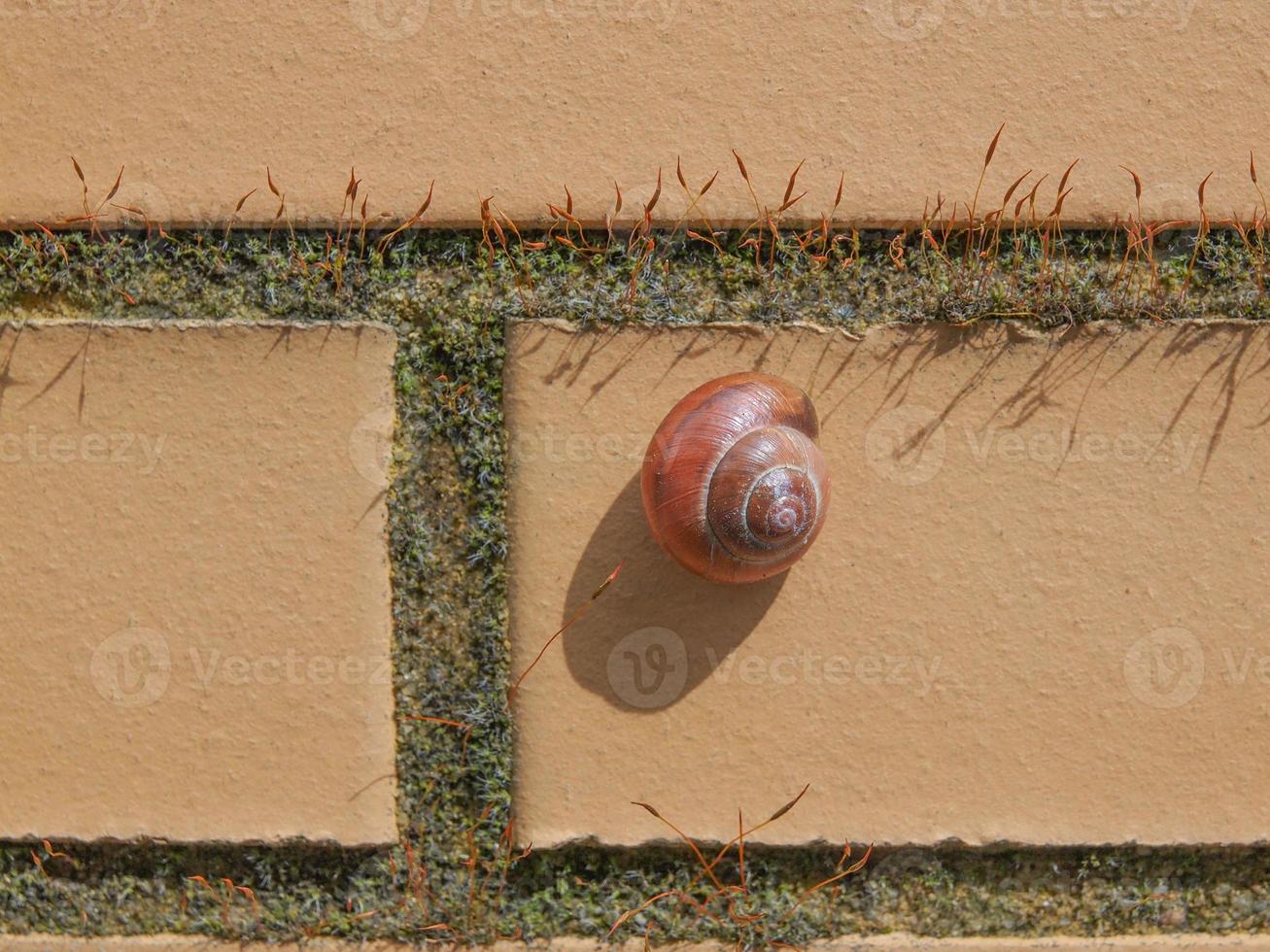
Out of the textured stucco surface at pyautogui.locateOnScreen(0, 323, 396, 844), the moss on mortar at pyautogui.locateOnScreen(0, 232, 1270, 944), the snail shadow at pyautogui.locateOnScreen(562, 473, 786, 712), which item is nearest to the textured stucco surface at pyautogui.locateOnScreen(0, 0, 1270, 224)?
the moss on mortar at pyautogui.locateOnScreen(0, 232, 1270, 944)

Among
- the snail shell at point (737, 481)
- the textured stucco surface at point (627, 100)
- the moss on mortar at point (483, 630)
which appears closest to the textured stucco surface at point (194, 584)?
the moss on mortar at point (483, 630)

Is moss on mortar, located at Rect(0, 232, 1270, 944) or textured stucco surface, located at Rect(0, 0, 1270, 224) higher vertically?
textured stucco surface, located at Rect(0, 0, 1270, 224)

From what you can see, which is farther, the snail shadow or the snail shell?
the snail shadow

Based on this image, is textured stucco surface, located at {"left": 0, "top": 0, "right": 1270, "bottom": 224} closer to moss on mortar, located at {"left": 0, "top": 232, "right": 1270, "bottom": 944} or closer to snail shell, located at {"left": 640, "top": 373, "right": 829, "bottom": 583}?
moss on mortar, located at {"left": 0, "top": 232, "right": 1270, "bottom": 944}

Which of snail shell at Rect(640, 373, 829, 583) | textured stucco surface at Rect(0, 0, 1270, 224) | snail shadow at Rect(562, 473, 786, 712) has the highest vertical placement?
textured stucco surface at Rect(0, 0, 1270, 224)

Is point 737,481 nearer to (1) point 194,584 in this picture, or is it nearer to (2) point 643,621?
(2) point 643,621

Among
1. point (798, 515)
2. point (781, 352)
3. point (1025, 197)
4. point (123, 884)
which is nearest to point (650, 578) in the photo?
point (798, 515)

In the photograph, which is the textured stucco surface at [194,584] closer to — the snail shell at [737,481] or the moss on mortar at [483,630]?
the moss on mortar at [483,630]

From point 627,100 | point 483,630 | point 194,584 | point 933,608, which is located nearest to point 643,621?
point 483,630
